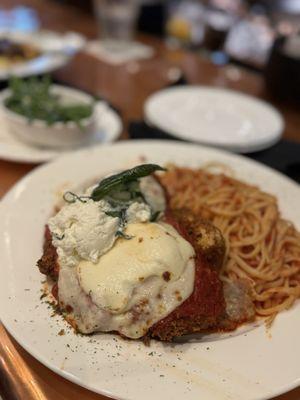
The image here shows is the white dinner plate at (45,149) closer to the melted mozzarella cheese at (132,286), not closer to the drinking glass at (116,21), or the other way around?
the melted mozzarella cheese at (132,286)

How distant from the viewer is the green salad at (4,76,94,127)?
8.11ft

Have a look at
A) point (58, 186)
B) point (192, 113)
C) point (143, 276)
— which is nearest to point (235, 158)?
point (192, 113)

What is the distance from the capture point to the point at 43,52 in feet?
11.0

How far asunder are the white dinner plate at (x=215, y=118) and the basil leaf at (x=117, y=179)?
0.98 m

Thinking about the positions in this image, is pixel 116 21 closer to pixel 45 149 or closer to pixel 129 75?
pixel 129 75

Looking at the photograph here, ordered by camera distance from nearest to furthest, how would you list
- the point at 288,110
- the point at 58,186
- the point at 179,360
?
the point at 179,360 → the point at 58,186 → the point at 288,110

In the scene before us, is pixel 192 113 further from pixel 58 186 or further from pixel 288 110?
pixel 58 186

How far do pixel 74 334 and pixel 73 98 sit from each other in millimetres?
1714

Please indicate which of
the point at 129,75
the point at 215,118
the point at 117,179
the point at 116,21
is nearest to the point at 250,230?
the point at 117,179

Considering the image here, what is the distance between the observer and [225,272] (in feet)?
6.04

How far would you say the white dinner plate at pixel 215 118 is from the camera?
265 cm

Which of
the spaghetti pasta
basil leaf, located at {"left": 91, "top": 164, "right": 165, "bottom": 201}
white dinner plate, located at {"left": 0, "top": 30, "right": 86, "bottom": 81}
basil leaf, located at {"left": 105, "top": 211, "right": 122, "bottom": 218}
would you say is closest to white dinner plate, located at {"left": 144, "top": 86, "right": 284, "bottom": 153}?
the spaghetti pasta

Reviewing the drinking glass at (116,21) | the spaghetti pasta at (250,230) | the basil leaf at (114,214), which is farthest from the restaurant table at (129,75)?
the spaghetti pasta at (250,230)

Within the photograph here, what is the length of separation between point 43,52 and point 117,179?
206 centimetres
